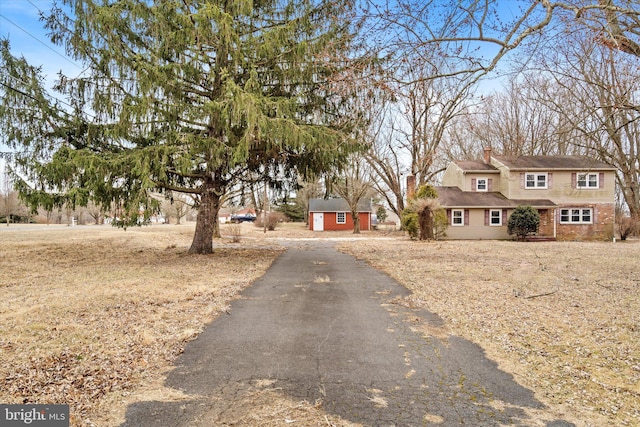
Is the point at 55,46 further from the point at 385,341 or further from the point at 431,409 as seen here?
the point at 431,409

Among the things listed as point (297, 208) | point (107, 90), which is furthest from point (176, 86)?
point (297, 208)

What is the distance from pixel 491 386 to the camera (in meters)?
3.71

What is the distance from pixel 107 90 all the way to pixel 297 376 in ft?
39.2

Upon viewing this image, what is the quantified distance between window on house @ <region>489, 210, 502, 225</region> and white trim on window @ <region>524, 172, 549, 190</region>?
2788mm

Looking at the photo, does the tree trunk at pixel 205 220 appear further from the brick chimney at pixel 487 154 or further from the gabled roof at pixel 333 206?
the gabled roof at pixel 333 206

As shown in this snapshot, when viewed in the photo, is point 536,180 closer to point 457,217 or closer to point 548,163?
point 548,163

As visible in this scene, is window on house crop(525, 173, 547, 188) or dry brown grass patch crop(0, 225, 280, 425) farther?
window on house crop(525, 173, 547, 188)

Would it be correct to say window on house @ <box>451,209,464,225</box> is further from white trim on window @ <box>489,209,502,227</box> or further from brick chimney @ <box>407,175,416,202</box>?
brick chimney @ <box>407,175,416,202</box>

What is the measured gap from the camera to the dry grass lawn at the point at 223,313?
335 cm

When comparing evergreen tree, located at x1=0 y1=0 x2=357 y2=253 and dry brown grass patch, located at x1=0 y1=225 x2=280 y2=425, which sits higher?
evergreen tree, located at x1=0 y1=0 x2=357 y2=253

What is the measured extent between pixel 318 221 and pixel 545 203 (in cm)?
2308

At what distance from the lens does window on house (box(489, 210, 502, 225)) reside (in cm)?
2819

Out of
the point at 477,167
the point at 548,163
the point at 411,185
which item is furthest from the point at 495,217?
the point at 411,185

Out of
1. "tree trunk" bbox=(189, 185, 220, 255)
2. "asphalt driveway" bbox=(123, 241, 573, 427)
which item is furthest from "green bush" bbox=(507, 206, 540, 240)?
"asphalt driveway" bbox=(123, 241, 573, 427)
